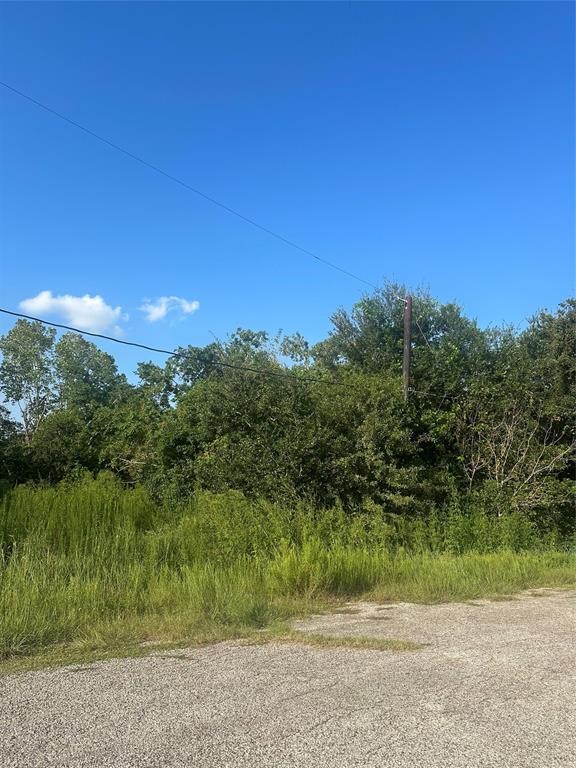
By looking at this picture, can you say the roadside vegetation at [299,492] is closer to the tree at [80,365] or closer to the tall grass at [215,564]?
the tall grass at [215,564]

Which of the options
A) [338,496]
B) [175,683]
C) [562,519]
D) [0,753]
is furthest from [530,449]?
[0,753]

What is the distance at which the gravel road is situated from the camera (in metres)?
3.31

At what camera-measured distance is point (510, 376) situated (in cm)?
1875

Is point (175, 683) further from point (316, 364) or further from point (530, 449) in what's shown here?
point (316, 364)

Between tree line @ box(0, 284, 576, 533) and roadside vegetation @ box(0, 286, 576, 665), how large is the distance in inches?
2.5

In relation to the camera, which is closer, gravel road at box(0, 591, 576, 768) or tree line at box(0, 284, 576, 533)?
gravel road at box(0, 591, 576, 768)

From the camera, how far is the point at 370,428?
15.3 metres

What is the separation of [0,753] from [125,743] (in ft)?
2.17

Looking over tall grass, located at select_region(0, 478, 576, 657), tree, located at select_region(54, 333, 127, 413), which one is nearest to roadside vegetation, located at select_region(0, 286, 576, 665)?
tall grass, located at select_region(0, 478, 576, 657)

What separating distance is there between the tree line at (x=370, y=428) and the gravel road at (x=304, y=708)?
9199 mm

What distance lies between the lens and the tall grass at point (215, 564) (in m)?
6.11

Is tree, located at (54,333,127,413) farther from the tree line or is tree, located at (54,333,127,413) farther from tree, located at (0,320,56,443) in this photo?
the tree line

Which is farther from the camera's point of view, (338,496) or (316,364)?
(316,364)

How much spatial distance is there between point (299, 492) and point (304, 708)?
10728mm
